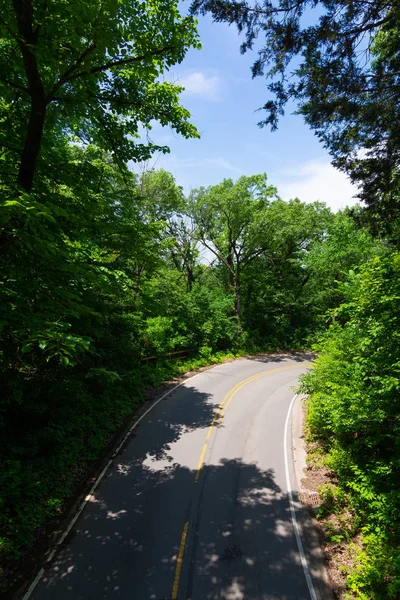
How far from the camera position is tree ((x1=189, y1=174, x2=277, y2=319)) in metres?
25.6

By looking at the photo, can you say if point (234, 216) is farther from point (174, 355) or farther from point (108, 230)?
point (108, 230)

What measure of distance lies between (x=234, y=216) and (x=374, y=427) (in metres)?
21.0

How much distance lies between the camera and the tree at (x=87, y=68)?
4715mm

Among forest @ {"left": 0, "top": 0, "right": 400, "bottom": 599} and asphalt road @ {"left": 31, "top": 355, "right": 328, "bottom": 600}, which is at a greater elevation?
forest @ {"left": 0, "top": 0, "right": 400, "bottom": 599}

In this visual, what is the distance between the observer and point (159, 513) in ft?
26.7

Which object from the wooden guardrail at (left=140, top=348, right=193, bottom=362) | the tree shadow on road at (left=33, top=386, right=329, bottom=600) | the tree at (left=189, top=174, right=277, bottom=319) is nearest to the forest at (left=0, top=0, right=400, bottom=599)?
the tree shadow on road at (left=33, top=386, right=329, bottom=600)

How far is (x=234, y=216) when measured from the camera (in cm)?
2616

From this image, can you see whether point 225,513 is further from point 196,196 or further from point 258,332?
point 196,196

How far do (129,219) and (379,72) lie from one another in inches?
355

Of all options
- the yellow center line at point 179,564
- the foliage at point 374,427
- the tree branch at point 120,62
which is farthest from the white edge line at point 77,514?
the tree branch at point 120,62

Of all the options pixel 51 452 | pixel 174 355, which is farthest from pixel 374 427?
pixel 174 355

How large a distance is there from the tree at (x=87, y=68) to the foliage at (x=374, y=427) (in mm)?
6771

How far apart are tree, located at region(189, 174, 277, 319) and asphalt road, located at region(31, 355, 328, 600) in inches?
712

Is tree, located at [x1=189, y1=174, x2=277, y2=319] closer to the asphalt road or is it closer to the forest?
the forest
